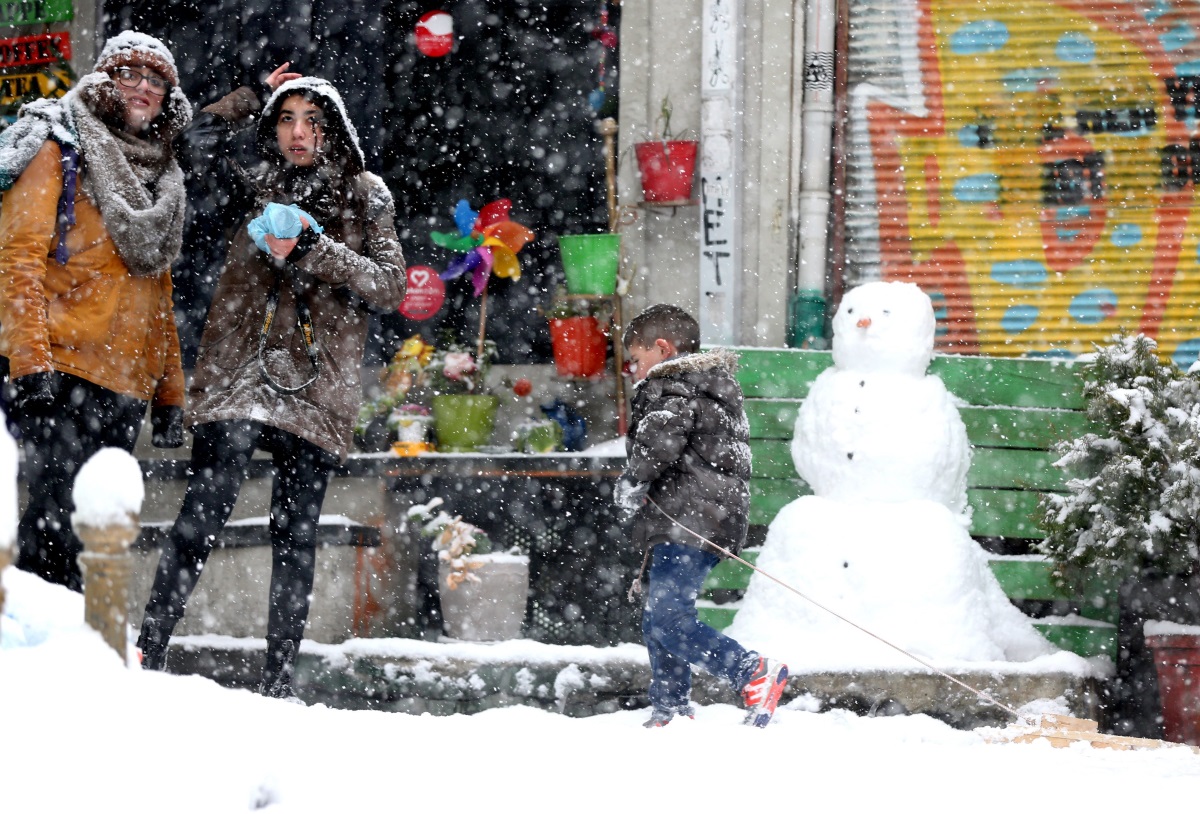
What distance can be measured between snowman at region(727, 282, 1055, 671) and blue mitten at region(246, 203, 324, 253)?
7.48 ft

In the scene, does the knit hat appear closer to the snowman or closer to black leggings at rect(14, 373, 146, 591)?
black leggings at rect(14, 373, 146, 591)

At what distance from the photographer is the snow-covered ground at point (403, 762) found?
176 cm

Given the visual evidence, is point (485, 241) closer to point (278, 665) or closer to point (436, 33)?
point (436, 33)

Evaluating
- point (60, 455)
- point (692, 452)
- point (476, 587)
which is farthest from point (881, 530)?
point (60, 455)

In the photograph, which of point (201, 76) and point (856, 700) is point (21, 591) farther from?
point (201, 76)

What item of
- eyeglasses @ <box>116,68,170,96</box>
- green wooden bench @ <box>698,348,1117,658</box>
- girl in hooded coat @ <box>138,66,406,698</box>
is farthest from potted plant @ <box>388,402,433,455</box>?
eyeglasses @ <box>116,68,170,96</box>

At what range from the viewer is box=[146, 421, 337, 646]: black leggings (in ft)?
12.4

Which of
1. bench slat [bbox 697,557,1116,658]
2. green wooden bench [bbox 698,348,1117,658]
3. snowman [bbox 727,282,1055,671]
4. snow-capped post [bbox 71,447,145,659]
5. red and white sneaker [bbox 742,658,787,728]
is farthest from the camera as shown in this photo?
green wooden bench [bbox 698,348,1117,658]

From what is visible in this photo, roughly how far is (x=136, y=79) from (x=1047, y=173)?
4.11m

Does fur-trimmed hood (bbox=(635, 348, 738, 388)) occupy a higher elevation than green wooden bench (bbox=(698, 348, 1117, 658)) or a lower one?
higher

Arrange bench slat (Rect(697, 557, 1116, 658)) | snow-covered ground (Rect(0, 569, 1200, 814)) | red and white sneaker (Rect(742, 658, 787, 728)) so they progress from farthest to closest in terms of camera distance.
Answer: bench slat (Rect(697, 557, 1116, 658))
red and white sneaker (Rect(742, 658, 787, 728))
snow-covered ground (Rect(0, 569, 1200, 814))

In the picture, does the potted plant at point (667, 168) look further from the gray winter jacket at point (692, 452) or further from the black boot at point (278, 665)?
the black boot at point (278, 665)

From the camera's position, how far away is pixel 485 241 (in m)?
6.24

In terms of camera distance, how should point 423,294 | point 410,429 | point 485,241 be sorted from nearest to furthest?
point 410,429 → point 485,241 → point 423,294
